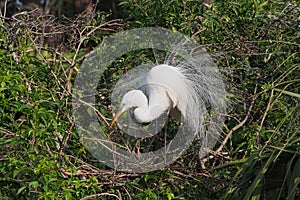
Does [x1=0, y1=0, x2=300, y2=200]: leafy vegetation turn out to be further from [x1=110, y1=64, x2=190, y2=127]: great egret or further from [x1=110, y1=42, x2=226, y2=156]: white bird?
[x1=110, y1=64, x2=190, y2=127]: great egret

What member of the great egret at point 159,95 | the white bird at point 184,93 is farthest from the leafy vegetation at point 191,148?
the great egret at point 159,95

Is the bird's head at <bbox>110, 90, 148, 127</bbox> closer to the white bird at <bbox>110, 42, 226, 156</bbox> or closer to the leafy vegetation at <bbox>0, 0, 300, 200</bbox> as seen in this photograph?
the white bird at <bbox>110, 42, 226, 156</bbox>

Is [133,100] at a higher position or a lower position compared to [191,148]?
higher

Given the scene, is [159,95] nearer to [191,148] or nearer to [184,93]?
[184,93]

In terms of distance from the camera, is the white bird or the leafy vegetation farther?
the white bird

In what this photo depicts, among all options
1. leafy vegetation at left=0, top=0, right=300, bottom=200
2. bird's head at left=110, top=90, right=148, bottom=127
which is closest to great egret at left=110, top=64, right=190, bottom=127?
bird's head at left=110, top=90, right=148, bottom=127

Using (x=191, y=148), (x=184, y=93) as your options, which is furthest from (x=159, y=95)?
(x=191, y=148)

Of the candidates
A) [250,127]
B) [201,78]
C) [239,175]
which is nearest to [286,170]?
[239,175]

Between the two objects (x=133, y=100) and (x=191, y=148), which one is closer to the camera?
(x=133, y=100)
